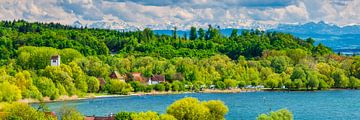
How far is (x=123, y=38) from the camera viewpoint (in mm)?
158875

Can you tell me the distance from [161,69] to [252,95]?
2136 cm

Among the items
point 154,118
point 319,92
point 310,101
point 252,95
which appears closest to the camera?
point 154,118

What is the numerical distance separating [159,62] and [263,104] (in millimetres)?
39507

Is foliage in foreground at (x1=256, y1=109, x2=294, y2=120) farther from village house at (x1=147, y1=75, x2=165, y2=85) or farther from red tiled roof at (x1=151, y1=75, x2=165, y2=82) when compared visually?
red tiled roof at (x1=151, y1=75, x2=165, y2=82)

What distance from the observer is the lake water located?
2857 inches

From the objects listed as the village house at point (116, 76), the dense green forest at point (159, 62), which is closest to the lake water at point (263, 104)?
the dense green forest at point (159, 62)

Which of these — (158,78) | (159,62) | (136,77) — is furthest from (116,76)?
(159,62)

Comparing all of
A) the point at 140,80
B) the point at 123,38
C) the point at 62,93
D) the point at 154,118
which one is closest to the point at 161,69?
the point at 140,80

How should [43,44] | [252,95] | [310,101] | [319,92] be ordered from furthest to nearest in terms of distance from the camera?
[43,44], [319,92], [252,95], [310,101]

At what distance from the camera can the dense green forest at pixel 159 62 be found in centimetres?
9406

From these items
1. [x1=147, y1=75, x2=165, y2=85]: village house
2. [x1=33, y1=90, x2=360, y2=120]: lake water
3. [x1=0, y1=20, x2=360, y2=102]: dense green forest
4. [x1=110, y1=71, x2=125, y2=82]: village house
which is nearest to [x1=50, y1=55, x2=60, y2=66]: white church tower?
[x1=0, y1=20, x2=360, y2=102]: dense green forest

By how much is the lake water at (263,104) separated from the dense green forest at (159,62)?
20.1 ft

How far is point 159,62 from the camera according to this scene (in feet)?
400

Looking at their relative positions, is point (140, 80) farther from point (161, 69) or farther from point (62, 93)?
point (62, 93)
